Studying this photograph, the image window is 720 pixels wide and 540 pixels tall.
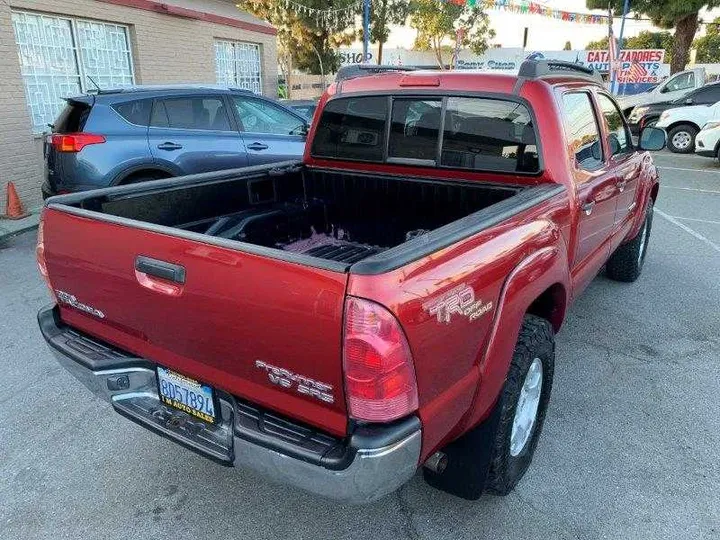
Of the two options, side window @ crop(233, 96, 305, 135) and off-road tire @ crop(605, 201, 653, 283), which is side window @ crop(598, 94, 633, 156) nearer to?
off-road tire @ crop(605, 201, 653, 283)

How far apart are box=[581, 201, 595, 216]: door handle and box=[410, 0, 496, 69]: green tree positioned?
101 feet

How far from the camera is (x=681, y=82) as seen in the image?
16.2 meters

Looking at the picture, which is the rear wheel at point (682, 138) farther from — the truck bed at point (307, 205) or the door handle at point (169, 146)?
the truck bed at point (307, 205)

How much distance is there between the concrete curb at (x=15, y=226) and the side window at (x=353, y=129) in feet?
16.7

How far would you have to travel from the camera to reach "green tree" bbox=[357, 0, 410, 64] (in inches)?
1140

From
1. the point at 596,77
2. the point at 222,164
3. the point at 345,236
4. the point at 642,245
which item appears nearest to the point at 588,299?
the point at 642,245

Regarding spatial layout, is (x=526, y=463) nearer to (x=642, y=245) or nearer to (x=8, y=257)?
(x=642, y=245)

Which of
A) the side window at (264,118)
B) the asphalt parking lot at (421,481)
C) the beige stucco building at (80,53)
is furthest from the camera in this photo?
the beige stucco building at (80,53)

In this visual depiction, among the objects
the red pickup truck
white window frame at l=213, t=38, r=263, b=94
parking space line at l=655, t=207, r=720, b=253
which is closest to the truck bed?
the red pickup truck

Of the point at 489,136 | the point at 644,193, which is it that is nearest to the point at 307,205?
the point at 489,136

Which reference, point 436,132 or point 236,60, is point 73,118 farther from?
point 236,60

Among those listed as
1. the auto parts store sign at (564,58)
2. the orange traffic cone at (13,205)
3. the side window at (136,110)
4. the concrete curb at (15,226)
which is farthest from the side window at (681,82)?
the orange traffic cone at (13,205)

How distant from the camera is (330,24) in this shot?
25.9m

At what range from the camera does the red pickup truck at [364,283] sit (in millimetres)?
1678
